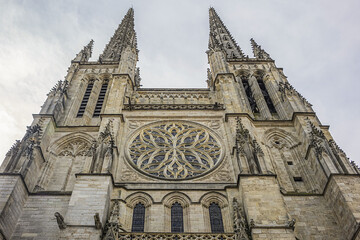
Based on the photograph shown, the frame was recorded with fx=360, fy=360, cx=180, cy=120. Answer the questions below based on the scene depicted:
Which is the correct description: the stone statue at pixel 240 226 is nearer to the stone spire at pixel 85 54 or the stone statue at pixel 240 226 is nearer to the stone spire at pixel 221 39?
the stone spire at pixel 221 39

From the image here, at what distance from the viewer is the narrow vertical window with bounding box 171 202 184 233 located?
12041mm

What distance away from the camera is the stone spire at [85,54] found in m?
24.0

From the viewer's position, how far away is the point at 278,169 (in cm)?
1481

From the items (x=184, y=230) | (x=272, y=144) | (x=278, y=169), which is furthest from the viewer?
(x=272, y=144)

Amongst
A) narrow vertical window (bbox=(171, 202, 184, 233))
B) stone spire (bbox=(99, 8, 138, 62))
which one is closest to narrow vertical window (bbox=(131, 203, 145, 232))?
narrow vertical window (bbox=(171, 202, 184, 233))

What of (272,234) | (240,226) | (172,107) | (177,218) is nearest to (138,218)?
(177,218)

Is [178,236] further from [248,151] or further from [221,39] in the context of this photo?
[221,39]

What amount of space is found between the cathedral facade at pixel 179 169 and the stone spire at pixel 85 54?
3.78 m

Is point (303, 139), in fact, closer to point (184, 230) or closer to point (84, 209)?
point (184, 230)

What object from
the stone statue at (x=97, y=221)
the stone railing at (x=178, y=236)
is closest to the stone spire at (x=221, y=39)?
the stone railing at (x=178, y=236)

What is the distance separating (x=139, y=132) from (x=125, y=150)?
1496 mm

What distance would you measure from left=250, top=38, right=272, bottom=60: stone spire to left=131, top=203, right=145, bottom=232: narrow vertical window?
15116 millimetres

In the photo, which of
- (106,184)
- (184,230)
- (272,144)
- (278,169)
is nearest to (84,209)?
(106,184)

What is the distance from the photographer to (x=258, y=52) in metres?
25.6
